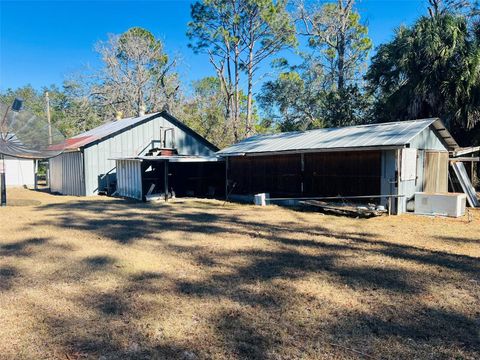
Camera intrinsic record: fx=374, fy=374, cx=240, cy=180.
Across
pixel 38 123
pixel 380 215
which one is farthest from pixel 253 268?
pixel 38 123

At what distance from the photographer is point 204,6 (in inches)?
1128

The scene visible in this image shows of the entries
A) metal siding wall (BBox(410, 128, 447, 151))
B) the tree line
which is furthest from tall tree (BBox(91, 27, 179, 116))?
metal siding wall (BBox(410, 128, 447, 151))

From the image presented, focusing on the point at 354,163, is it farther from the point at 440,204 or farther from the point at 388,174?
the point at 440,204

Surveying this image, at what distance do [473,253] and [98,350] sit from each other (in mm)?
6325

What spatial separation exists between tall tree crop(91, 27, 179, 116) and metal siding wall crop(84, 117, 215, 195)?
384 inches

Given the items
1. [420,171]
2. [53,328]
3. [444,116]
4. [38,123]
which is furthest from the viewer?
[444,116]

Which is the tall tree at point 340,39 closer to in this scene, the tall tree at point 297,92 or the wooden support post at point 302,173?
the tall tree at point 297,92

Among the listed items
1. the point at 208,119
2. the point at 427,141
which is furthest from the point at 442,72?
Result: the point at 208,119

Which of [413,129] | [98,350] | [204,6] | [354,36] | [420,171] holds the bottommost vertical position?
[98,350]

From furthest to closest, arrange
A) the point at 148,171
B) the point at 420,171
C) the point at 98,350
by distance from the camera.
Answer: the point at 148,171, the point at 420,171, the point at 98,350

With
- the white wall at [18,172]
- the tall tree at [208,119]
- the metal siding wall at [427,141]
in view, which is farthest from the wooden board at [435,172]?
the white wall at [18,172]

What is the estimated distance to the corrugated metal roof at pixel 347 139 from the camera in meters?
11.4

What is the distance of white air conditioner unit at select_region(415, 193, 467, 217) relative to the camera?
35.2 feet

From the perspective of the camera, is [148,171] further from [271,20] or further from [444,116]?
[271,20]
